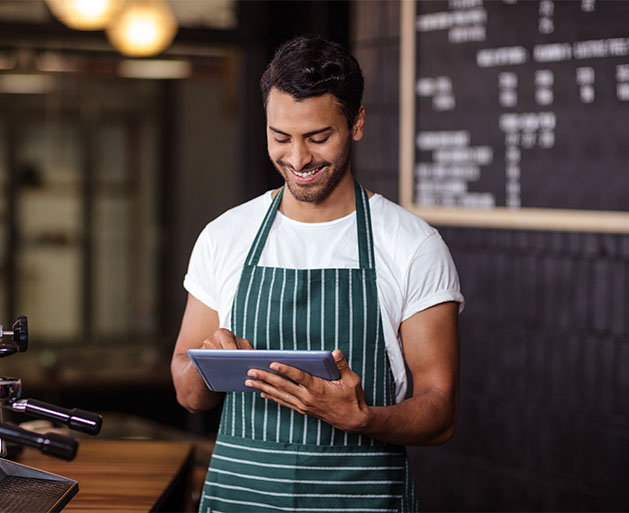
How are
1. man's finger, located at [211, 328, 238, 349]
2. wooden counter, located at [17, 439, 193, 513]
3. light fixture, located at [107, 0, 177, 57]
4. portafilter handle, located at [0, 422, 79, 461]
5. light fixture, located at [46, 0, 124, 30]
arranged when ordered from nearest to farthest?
1. portafilter handle, located at [0, 422, 79, 461]
2. man's finger, located at [211, 328, 238, 349]
3. wooden counter, located at [17, 439, 193, 513]
4. light fixture, located at [46, 0, 124, 30]
5. light fixture, located at [107, 0, 177, 57]

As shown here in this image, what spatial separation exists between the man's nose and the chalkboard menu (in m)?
1.60

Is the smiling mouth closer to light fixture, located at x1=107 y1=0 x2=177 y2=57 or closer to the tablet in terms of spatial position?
the tablet

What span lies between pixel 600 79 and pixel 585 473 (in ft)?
4.37

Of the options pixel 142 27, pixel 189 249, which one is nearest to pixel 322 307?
pixel 142 27

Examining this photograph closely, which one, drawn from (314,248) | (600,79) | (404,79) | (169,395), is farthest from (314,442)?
(169,395)

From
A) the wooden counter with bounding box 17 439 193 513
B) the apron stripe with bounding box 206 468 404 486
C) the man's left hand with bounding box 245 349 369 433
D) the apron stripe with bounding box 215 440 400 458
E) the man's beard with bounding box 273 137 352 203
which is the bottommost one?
the wooden counter with bounding box 17 439 193 513

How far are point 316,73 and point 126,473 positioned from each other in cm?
100

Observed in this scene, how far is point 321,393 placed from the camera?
154cm

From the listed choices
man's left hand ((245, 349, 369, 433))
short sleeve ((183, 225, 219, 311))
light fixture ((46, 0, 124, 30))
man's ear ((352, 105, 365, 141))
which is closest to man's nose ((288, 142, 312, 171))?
man's ear ((352, 105, 365, 141))

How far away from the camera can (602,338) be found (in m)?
3.00

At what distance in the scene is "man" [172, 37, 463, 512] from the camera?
1687 mm

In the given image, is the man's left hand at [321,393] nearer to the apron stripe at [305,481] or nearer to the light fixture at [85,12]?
the apron stripe at [305,481]

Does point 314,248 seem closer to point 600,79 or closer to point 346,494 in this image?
point 346,494

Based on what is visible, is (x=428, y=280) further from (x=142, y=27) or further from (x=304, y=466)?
(x=142, y=27)
